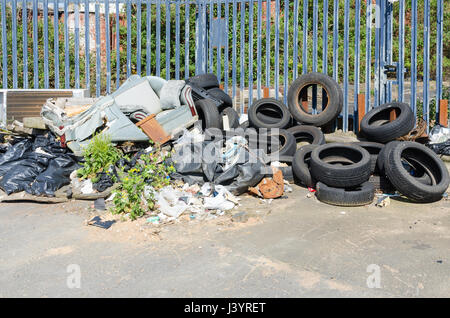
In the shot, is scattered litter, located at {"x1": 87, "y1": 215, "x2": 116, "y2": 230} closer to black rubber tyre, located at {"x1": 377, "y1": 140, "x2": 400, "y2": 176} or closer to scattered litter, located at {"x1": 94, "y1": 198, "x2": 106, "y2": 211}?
scattered litter, located at {"x1": 94, "y1": 198, "x2": 106, "y2": 211}

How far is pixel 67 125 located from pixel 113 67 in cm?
528

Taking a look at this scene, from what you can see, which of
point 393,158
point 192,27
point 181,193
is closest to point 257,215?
point 181,193

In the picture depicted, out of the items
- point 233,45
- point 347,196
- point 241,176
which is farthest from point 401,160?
point 233,45

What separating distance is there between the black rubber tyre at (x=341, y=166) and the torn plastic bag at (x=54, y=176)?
343 centimetres

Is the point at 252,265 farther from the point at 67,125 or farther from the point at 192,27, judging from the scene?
the point at 192,27

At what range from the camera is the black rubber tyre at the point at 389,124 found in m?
7.03

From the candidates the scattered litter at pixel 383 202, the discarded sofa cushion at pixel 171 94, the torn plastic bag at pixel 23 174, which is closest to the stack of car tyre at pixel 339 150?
the scattered litter at pixel 383 202

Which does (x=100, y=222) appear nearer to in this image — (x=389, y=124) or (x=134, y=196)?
(x=134, y=196)

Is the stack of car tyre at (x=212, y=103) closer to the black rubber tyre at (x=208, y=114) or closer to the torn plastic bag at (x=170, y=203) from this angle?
the black rubber tyre at (x=208, y=114)

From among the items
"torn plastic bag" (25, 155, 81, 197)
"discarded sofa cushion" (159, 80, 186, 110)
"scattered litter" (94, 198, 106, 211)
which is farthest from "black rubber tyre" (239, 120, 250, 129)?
"scattered litter" (94, 198, 106, 211)

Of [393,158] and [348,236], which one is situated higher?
[393,158]

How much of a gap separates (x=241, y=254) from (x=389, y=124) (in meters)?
3.79

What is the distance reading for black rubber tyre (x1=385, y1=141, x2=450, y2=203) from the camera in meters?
5.86

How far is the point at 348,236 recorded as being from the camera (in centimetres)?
484
